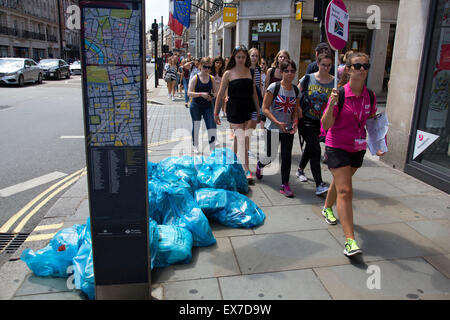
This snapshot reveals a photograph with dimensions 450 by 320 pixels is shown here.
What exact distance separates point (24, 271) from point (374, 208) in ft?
12.4

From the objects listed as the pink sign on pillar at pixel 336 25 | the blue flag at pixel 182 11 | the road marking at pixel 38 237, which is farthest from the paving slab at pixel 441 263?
the blue flag at pixel 182 11

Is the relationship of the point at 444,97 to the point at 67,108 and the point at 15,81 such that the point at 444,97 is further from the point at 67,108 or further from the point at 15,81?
the point at 15,81

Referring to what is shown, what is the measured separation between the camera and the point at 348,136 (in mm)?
Answer: 3387

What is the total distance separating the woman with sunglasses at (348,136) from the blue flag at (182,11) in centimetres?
1938

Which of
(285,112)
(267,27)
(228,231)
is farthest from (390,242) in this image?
(267,27)

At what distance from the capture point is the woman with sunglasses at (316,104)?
4535 millimetres

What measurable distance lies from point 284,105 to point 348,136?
151 centimetres

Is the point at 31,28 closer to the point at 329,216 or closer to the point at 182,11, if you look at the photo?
the point at 182,11

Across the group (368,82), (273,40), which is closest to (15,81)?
(273,40)

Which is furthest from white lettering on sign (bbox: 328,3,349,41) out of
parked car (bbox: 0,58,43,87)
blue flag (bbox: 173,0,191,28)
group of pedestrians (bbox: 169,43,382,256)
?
parked car (bbox: 0,58,43,87)

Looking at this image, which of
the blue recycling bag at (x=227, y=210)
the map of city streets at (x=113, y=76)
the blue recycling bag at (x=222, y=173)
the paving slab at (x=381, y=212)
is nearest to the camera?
the map of city streets at (x=113, y=76)

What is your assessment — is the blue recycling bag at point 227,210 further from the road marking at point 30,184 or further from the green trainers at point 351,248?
the road marking at point 30,184

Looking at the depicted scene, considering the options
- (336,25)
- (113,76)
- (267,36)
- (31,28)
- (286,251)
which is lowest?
(286,251)

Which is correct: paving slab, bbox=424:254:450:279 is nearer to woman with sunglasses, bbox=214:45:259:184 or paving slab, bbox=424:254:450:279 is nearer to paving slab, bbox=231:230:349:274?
paving slab, bbox=231:230:349:274
